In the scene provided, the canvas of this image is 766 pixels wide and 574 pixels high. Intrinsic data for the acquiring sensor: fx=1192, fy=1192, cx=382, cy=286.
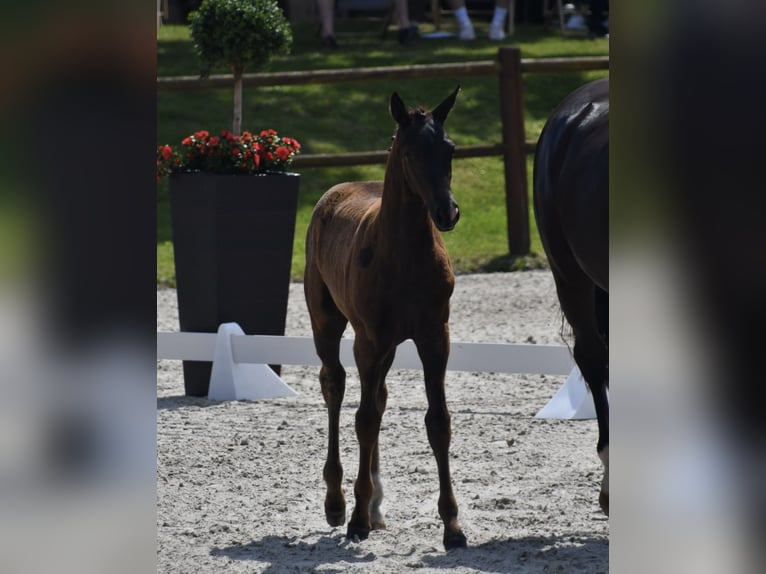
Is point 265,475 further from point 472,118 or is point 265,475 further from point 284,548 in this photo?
point 472,118

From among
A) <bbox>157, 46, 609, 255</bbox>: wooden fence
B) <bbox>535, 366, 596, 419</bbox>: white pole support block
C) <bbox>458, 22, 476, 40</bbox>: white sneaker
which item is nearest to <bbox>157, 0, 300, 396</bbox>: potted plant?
<bbox>535, 366, 596, 419</bbox>: white pole support block

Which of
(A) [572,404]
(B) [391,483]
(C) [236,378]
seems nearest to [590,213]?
(B) [391,483]

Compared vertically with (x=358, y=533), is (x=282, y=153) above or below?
above

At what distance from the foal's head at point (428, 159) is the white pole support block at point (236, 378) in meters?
2.73

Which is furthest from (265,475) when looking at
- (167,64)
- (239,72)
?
(167,64)

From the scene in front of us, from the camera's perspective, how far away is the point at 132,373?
141 centimetres

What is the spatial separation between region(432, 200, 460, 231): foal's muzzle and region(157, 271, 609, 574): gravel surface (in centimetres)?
107

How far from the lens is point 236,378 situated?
6379mm

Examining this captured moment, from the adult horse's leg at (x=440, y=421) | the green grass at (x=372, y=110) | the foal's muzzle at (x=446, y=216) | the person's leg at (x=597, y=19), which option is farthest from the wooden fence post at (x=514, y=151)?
the person's leg at (x=597, y=19)

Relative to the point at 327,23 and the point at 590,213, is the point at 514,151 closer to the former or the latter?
the point at 327,23

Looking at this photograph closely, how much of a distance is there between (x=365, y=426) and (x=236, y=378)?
7.96 feet

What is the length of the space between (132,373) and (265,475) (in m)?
3.57

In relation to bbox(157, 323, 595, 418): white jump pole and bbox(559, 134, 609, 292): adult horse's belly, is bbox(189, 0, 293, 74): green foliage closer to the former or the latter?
bbox(157, 323, 595, 418): white jump pole

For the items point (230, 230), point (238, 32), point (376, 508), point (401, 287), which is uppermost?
point (238, 32)
